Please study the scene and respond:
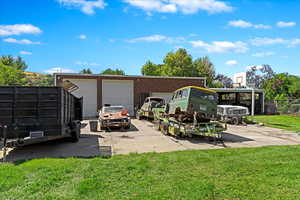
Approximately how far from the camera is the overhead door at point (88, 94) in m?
25.8

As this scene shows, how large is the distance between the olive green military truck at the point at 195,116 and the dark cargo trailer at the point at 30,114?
5.39 m

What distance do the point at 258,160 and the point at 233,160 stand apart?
698 millimetres

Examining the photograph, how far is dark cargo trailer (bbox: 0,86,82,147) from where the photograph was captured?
765cm

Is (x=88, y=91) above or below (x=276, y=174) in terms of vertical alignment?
above

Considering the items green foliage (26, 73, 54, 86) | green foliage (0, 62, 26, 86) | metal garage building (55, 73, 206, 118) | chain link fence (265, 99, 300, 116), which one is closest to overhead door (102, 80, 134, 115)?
metal garage building (55, 73, 206, 118)

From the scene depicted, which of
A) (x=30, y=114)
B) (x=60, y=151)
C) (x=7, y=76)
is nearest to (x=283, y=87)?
(x=7, y=76)

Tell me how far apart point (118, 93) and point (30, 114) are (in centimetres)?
1911

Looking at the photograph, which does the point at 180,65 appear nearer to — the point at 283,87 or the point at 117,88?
the point at 117,88

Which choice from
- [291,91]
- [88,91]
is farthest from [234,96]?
[291,91]

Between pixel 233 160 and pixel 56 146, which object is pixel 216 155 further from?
pixel 56 146

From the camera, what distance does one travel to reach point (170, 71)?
172 ft

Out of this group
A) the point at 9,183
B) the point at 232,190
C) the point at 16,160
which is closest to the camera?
the point at 232,190

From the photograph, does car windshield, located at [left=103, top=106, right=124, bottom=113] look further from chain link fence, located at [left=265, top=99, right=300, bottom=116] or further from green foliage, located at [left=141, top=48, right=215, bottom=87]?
green foliage, located at [left=141, top=48, right=215, bottom=87]

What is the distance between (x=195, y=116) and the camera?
11.1 metres
